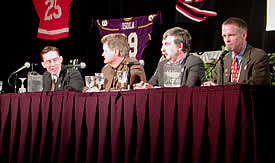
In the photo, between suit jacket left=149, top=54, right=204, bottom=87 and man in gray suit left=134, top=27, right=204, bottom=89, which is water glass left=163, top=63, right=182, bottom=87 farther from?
man in gray suit left=134, top=27, right=204, bottom=89

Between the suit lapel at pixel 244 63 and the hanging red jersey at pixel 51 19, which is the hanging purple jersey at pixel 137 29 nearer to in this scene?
the hanging red jersey at pixel 51 19

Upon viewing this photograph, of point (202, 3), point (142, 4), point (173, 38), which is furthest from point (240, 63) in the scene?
point (142, 4)

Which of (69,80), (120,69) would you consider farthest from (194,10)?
(69,80)

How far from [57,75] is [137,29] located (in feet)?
6.58

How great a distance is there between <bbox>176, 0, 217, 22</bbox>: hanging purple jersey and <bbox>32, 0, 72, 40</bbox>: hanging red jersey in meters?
2.05

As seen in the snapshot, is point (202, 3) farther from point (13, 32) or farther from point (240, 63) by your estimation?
point (13, 32)

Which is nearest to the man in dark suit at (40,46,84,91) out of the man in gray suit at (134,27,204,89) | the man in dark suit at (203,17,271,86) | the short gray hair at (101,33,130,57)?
the short gray hair at (101,33,130,57)

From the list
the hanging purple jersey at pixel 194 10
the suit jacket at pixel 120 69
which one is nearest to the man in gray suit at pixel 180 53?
the suit jacket at pixel 120 69

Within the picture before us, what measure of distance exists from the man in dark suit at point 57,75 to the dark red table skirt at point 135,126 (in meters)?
0.51

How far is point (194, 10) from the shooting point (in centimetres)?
494

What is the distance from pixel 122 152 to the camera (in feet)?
7.52

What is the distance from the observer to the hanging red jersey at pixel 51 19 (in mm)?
6016

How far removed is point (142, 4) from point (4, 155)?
3539mm

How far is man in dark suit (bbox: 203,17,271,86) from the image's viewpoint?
289 centimetres
